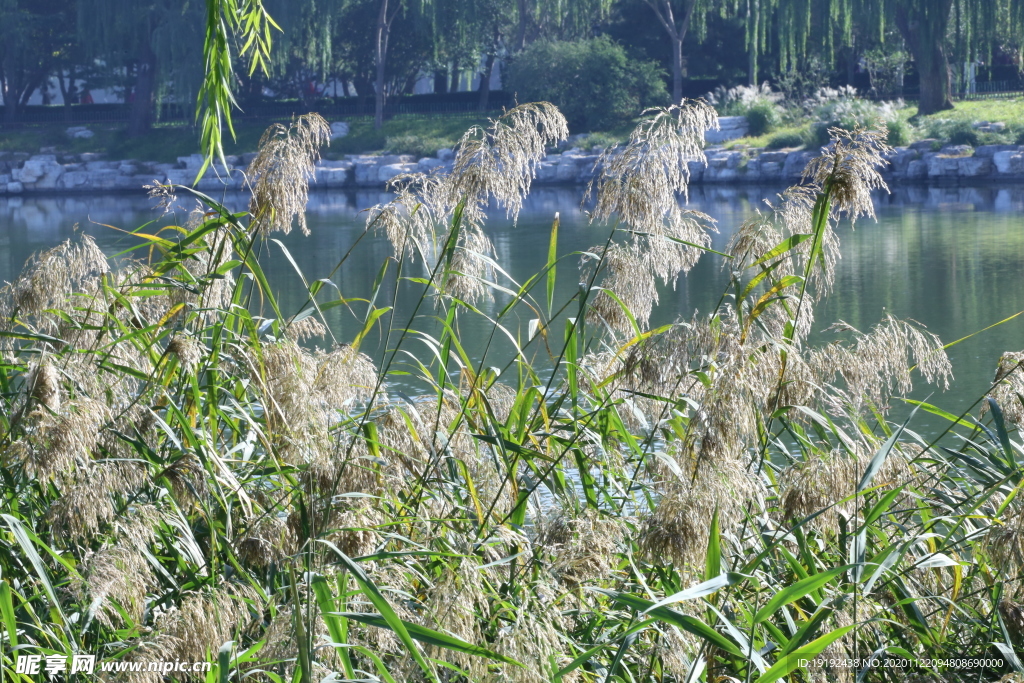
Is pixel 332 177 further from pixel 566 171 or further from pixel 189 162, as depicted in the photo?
pixel 566 171

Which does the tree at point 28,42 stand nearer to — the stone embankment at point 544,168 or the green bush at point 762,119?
the stone embankment at point 544,168

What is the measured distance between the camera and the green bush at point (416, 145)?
2384cm

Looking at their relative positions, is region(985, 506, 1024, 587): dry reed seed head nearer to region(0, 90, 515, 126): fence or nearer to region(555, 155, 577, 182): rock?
region(555, 155, 577, 182): rock

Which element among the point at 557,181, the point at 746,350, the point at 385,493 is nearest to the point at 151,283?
the point at 385,493

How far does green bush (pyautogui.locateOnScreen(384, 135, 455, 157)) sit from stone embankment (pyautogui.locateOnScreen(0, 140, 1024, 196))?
304mm

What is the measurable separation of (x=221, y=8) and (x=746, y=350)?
1340mm

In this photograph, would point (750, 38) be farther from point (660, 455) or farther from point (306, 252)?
point (660, 455)

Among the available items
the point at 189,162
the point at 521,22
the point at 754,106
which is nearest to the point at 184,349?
the point at 754,106

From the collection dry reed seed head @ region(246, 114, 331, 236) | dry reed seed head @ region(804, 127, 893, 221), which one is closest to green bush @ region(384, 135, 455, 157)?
dry reed seed head @ region(246, 114, 331, 236)

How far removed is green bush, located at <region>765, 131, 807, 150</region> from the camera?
2080 centimetres

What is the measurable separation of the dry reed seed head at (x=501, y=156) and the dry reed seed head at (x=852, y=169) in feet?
1.52

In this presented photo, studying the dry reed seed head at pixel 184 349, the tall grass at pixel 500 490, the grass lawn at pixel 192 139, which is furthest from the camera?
the grass lawn at pixel 192 139

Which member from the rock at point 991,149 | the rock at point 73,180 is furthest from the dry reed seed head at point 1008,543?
the rock at point 73,180

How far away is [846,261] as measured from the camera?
1071 cm
